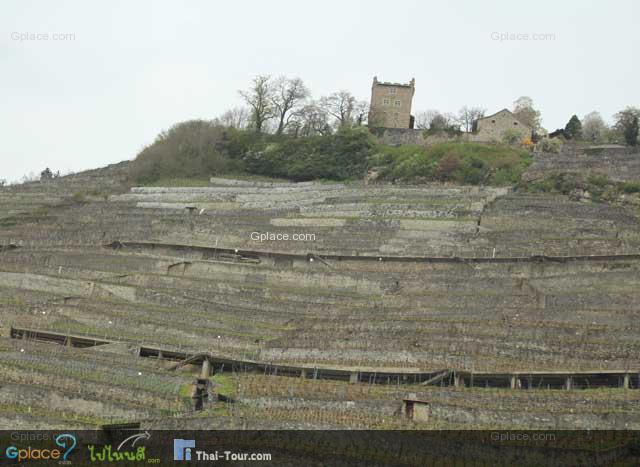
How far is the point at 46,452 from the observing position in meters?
22.6

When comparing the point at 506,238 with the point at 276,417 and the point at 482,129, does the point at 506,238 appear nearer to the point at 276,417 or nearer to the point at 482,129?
the point at 276,417

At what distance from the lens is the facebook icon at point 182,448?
21.5m

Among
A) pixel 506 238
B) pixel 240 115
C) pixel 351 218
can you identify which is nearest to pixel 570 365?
pixel 506 238

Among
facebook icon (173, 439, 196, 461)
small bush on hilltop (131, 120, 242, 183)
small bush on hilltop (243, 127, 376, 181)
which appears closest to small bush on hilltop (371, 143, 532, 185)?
small bush on hilltop (243, 127, 376, 181)

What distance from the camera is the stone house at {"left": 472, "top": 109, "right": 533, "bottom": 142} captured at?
6569 cm

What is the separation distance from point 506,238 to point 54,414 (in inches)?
938

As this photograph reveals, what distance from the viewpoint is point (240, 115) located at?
76.8 m

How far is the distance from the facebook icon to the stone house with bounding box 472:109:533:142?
157 ft

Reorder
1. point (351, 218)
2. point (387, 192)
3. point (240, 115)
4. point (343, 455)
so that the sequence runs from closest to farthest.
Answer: point (343, 455), point (351, 218), point (387, 192), point (240, 115)

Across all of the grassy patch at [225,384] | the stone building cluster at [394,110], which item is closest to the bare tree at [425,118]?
the stone building cluster at [394,110]

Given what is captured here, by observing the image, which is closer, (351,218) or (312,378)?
(312,378)

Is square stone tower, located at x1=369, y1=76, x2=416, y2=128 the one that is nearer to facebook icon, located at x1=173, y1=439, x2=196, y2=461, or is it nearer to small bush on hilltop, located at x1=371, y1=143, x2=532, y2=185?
small bush on hilltop, located at x1=371, y1=143, x2=532, y2=185

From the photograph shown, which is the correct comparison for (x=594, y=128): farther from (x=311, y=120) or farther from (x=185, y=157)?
(x=185, y=157)

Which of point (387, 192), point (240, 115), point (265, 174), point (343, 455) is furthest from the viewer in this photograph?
point (240, 115)
